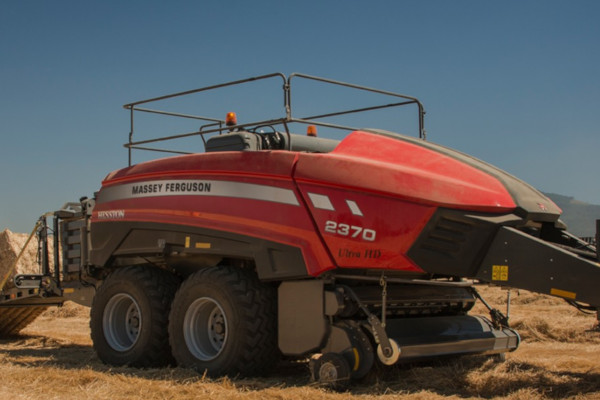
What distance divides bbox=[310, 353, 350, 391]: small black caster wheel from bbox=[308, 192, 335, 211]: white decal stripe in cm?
122

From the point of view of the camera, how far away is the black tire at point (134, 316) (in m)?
7.92

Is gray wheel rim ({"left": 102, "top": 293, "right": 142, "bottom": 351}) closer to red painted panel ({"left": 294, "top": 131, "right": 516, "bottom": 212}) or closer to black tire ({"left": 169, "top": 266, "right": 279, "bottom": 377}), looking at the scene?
black tire ({"left": 169, "top": 266, "right": 279, "bottom": 377})

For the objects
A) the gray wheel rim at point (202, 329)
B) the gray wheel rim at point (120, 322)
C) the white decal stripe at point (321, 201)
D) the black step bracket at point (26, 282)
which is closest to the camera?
the white decal stripe at point (321, 201)

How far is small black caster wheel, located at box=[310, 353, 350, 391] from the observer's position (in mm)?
6203

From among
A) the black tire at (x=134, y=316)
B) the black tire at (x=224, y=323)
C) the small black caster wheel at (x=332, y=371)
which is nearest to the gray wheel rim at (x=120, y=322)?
the black tire at (x=134, y=316)

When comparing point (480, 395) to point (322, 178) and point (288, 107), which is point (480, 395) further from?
point (288, 107)

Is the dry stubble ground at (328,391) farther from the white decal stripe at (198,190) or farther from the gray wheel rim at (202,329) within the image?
the white decal stripe at (198,190)

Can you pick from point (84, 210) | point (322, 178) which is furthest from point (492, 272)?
point (84, 210)

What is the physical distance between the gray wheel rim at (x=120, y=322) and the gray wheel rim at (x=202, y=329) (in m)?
1.23

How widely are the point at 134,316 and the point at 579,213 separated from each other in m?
84.0

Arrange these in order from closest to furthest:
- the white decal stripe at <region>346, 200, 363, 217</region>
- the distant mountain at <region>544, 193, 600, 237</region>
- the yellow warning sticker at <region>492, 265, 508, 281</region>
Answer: the yellow warning sticker at <region>492, 265, 508, 281</region> → the white decal stripe at <region>346, 200, 363, 217</region> → the distant mountain at <region>544, 193, 600, 237</region>

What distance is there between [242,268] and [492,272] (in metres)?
2.40

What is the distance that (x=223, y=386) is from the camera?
6246 mm

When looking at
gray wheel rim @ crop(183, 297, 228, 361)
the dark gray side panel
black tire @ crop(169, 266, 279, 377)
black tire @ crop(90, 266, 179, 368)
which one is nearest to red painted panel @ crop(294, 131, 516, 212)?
the dark gray side panel
